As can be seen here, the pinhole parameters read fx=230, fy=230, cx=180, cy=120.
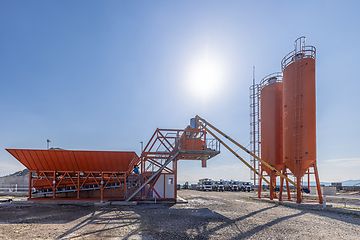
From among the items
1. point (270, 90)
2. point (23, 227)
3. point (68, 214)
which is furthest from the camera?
point (270, 90)

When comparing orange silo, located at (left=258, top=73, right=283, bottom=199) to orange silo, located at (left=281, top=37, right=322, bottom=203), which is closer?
orange silo, located at (left=281, top=37, right=322, bottom=203)

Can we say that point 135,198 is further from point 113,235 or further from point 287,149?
point 287,149

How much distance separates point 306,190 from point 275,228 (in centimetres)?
1173

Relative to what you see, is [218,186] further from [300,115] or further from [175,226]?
[175,226]

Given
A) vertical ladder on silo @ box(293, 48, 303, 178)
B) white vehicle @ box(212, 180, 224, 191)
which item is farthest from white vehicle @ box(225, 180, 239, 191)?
vertical ladder on silo @ box(293, 48, 303, 178)

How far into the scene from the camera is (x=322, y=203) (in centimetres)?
1938

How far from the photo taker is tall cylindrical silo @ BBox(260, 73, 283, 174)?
2526 cm

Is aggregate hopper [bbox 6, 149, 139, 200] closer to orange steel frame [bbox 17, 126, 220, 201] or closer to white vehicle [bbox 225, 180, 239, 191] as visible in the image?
orange steel frame [bbox 17, 126, 220, 201]

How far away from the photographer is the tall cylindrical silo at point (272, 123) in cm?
2526

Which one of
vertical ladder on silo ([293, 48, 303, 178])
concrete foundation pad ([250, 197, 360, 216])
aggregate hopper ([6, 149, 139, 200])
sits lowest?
concrete foundation pad ([250, 197, 360, 216])

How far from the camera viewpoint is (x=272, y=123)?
84.6ft

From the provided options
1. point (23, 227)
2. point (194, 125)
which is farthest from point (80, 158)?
point (194, 125)

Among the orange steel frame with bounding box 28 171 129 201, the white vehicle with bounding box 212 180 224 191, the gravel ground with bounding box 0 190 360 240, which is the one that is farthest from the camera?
the white vehicle with bounding box 212 180 224 191

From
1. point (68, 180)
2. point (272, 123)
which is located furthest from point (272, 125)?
point (68, 180)
